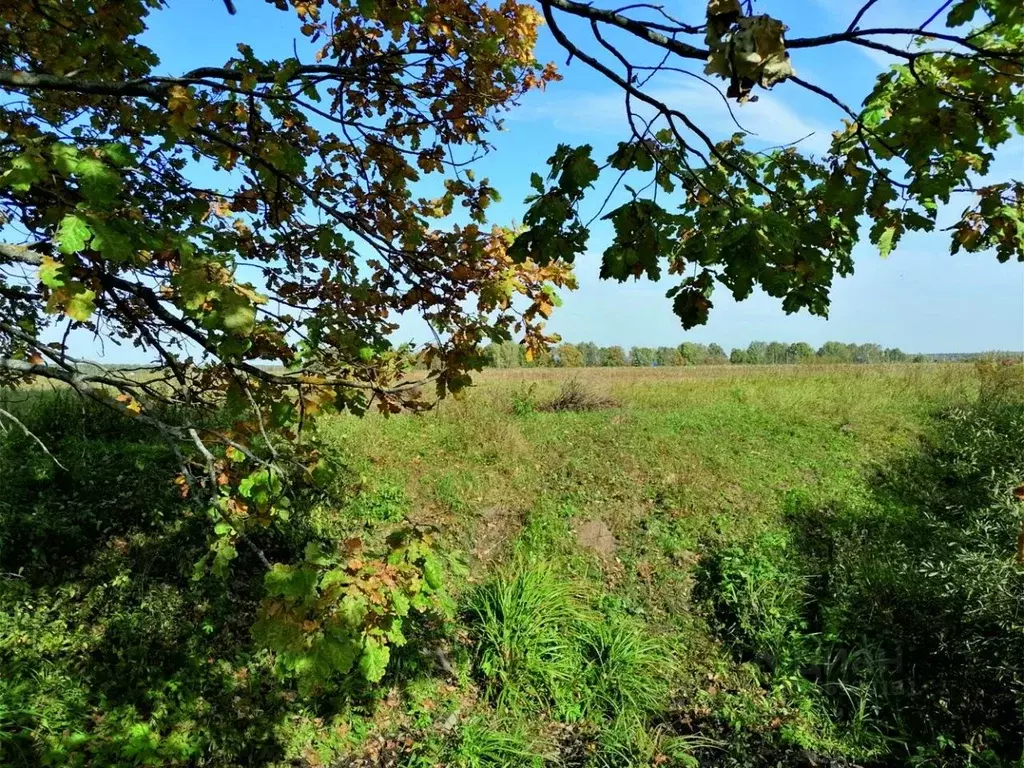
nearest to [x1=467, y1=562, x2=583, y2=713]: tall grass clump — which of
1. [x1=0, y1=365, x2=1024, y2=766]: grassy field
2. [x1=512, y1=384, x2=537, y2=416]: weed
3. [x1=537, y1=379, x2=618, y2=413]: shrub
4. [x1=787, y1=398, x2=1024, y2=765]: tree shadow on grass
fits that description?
[x1=0, y1=365, x2=1024, y2=766]: grassy field

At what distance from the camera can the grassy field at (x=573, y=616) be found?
14.3 feet

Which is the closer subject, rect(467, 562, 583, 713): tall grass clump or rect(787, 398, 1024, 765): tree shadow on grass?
rect(787, 398, 1024, 765): tree shadow on grass

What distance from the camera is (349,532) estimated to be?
678 cm

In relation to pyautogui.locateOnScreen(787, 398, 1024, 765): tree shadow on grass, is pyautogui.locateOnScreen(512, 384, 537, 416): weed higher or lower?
higher

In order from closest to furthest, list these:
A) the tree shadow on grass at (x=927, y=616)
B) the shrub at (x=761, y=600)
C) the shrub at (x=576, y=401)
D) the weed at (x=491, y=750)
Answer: the tree shadow on grass at (x=927, y=616), the weed at (x=491, y=750), the shrub at (x=761, y=600), the shrub at (x=576, y=401)

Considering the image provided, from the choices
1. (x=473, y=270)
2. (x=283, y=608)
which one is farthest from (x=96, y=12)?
(x=283, y=608)

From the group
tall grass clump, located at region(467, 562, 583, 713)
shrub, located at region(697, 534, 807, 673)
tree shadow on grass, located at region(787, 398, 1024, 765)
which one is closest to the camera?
tree shadow on grass, located at region(787, 398, 1024, 765)

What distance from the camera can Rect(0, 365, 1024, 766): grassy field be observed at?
4344 millimetres

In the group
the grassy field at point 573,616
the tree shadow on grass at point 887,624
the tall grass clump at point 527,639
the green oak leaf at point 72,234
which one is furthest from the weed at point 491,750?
the green oak leaf at point 72,234

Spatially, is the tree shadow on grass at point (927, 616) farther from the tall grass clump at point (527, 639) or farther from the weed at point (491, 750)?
the weed at point (491, 750)

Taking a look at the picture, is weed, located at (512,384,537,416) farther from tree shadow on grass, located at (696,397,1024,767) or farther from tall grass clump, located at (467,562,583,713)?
tall grass clump, located at (467,562,583,713)

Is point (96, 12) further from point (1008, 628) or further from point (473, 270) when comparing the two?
point (1008, 628)

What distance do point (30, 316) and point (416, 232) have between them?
2.74 metres

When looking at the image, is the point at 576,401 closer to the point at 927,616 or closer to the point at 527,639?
the point at 527,639
